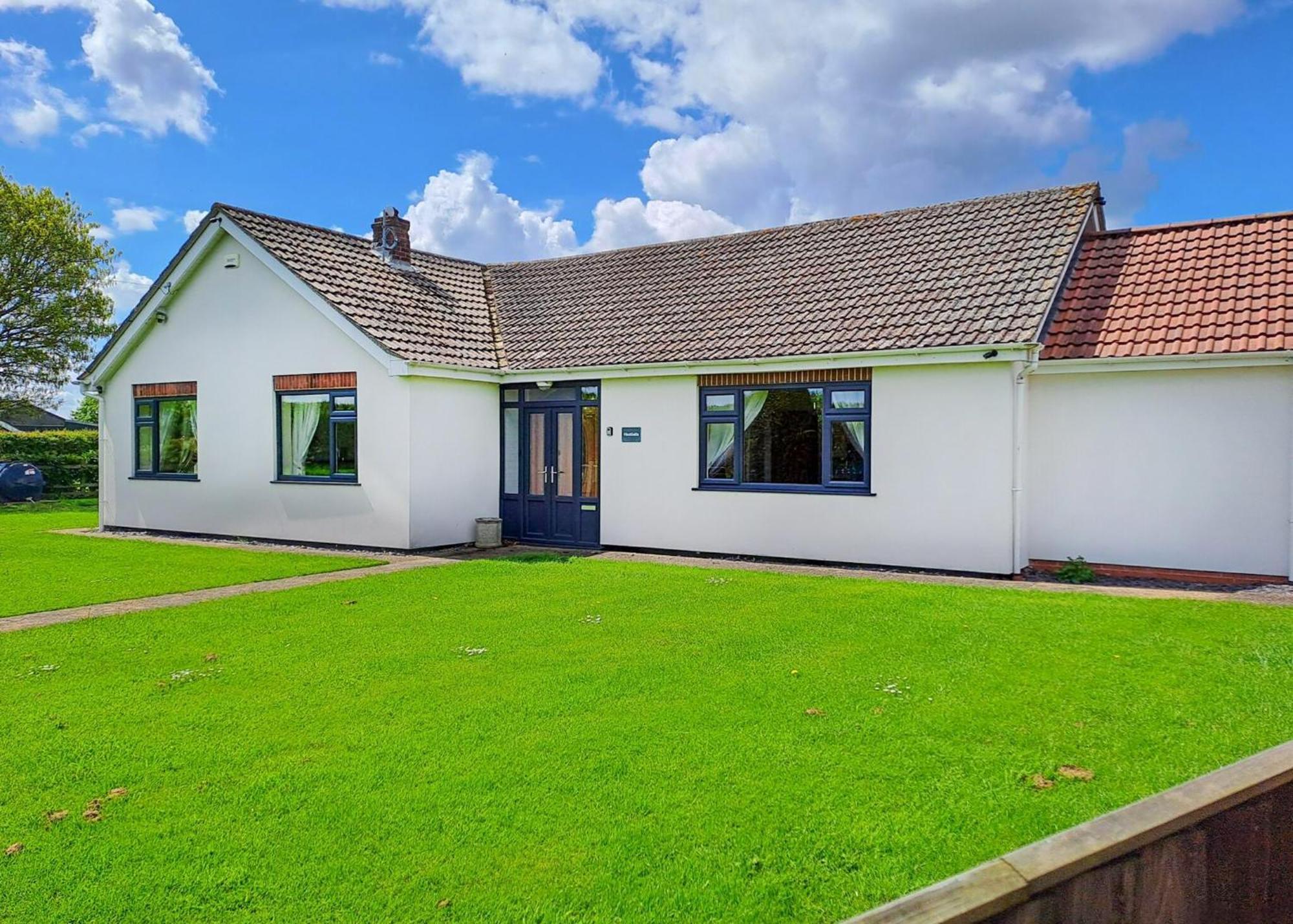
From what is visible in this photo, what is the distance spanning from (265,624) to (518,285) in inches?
499

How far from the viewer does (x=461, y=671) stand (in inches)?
284

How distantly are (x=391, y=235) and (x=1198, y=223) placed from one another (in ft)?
50.2

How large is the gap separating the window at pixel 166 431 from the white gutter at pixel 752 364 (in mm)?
6315

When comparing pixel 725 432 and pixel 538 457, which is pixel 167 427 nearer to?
pixel 538 457

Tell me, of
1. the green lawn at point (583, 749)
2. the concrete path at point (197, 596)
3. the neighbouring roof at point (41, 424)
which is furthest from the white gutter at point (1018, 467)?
the neighbouring roof at point (41, 424)

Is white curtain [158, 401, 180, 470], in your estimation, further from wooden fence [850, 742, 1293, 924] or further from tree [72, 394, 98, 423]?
tree [72, 394, 98, 423]

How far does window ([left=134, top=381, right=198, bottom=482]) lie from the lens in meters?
18.0

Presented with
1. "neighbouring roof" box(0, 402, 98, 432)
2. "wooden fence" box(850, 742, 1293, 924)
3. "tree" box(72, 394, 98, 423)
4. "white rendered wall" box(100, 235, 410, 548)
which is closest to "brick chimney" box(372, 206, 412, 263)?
"white rendered wall" box(100, 235, 410, 548)

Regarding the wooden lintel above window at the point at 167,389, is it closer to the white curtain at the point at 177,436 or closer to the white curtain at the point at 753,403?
the white curtain at the point at 177,436

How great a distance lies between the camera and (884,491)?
13023 millimetres

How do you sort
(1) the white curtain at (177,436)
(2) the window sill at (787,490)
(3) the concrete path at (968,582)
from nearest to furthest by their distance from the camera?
(3) the concrete path at (968,582), (2) the window sill at (787,490), (1) the white curtain at (177,436)

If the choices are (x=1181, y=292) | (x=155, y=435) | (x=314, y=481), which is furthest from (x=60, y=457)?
(x=1181, y=292)

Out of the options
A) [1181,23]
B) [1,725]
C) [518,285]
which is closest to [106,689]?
[1,725]

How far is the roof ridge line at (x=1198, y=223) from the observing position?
45.8 ft
